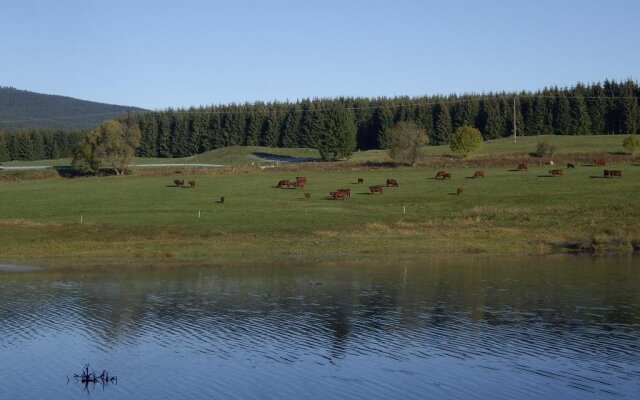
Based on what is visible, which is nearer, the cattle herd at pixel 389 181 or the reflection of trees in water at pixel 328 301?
the reflection of trees in water at pixel 328 301

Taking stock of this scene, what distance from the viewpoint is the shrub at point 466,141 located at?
5113 inches

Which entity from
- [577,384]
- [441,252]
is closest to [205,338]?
[577,384]

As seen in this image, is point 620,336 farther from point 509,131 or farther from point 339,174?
point 509,131

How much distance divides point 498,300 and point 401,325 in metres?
8.51

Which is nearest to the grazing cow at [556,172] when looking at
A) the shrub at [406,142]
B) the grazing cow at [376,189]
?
the shrub at [406,142]

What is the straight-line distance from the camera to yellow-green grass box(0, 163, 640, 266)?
64062mm

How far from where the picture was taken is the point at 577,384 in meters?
27.6

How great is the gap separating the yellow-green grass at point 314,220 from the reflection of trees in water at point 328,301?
828 centimetres

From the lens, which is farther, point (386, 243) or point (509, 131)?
point (509, 131)

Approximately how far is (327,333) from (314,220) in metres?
38.6

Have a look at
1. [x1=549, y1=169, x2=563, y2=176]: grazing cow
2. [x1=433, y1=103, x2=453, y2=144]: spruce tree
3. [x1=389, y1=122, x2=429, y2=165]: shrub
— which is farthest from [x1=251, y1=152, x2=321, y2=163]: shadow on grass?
[x1=549, y1=169, x2=563, y2=176]: grazing cow

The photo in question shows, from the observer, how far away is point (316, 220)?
74375 mm

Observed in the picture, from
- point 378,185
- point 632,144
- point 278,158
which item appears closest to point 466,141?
point 632,144

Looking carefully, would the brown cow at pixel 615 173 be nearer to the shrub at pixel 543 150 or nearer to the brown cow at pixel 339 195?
the shrub at pixel 543 150
